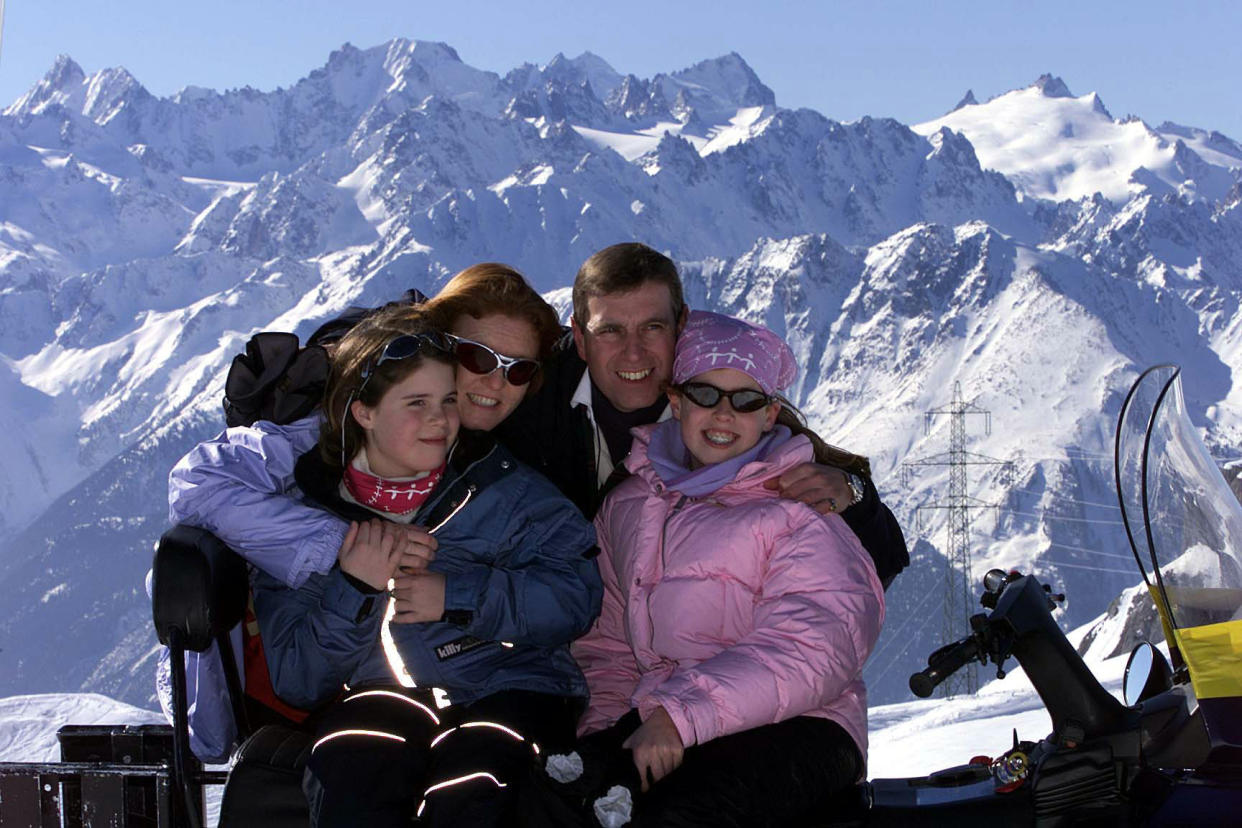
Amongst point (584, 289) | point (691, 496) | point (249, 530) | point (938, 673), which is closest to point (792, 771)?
point (938, 673)

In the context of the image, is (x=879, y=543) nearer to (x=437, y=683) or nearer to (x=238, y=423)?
(x=437, y=683)

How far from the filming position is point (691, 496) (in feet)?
11.1

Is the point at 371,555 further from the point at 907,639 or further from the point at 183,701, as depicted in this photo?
the point at 907,639

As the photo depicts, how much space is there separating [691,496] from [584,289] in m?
1.05

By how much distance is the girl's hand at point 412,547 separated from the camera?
3.22 metres

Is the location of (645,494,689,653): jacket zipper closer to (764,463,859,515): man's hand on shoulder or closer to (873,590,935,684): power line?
(764,463,859,515): man's hand on shoulder

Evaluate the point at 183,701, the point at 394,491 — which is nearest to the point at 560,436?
the point at 394,491

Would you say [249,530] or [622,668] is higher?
[249,530]

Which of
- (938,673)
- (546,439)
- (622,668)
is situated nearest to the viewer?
(938,673)

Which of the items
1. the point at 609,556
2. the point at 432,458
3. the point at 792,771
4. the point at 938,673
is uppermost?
the point at 432,458

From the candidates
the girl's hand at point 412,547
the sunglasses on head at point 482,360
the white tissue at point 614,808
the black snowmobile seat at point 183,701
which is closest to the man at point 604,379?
the sunglasses on head at point 482,360

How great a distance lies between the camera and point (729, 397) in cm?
340

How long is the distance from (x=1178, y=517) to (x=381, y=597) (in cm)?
188

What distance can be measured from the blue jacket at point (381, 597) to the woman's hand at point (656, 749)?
0.50m
